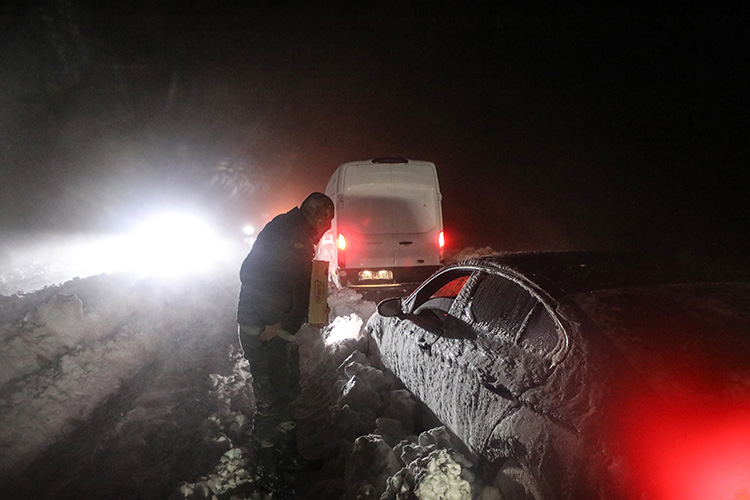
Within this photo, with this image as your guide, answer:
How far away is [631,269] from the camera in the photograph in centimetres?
250

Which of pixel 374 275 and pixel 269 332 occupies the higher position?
pixel 269 332

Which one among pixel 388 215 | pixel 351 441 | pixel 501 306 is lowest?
pixel 351 441

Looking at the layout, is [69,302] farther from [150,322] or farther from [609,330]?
[609,330]

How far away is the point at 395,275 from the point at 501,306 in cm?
571

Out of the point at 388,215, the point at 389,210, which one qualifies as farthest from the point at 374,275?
the point at 389,210

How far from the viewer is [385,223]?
27.0ft

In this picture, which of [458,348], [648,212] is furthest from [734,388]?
[648,212]

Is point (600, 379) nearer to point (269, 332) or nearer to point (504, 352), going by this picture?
point (504, 352)

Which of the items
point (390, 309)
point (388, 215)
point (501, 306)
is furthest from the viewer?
point (388, 215)

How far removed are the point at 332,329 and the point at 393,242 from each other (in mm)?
2712

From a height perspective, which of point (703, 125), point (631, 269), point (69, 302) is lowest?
point (69, 302)

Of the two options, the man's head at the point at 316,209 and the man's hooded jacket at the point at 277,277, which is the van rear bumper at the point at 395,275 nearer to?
the man's head at the point at 316,209

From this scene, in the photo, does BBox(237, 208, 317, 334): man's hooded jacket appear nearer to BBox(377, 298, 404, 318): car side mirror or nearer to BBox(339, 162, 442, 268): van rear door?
BBox(377, 298, 404, 318): car side mirror

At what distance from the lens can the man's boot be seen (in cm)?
303
